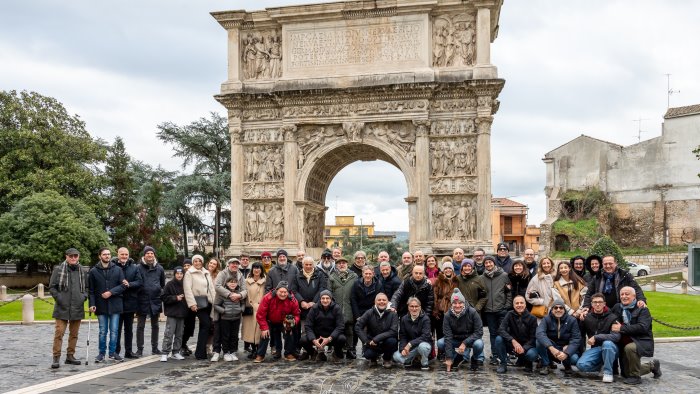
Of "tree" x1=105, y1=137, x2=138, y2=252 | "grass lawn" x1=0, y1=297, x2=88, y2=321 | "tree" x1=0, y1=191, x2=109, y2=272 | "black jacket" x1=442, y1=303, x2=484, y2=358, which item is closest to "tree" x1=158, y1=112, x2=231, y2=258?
"tree" x1=105, y1=137, x2=138, y2=252

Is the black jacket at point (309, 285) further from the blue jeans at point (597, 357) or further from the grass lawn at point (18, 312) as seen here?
the grass lawn at point (18, 312)

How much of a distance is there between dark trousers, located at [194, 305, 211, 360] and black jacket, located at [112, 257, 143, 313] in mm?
1076

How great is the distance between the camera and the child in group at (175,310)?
11.6m

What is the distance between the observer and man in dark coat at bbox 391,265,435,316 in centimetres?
1124

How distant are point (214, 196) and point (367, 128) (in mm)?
20056

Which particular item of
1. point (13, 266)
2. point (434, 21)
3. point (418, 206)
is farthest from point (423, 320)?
point (13, 266)

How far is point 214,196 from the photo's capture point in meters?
39.8

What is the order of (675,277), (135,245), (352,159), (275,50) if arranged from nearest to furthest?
(275,50) → (352,159) → (675,277) → (135,245)

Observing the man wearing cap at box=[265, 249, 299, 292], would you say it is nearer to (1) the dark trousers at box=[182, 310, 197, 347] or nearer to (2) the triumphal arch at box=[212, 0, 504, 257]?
(1) the dark trousers at box=[182, 310, 197, 347]

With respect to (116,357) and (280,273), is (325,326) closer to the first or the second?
(280,273)

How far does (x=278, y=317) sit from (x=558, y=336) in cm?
452

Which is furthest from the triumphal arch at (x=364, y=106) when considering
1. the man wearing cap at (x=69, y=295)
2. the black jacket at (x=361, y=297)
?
the man wearing cap at (x=69, y=295)

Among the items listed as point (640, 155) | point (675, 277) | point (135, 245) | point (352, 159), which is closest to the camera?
point (352, 159)

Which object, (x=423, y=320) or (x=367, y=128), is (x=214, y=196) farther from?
(x=423, y=320)
